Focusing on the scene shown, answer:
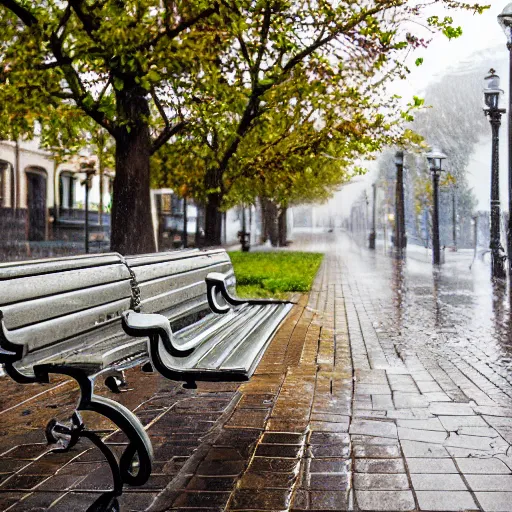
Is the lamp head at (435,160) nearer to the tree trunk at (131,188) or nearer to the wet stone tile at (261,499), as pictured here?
the tree trunk at (131,188)

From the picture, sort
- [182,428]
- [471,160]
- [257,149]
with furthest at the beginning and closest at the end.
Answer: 1. [471,160]
2. [257,149]
3. [182,428]

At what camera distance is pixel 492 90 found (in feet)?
51.9

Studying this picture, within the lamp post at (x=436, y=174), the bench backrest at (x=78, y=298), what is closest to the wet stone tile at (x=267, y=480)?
the bench backrest at (x=78, y=298)

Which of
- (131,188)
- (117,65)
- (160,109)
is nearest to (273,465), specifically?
(117,65)

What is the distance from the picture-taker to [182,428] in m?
4.02

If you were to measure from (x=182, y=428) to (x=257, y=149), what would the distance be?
1588cm

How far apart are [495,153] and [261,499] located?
14465 mm

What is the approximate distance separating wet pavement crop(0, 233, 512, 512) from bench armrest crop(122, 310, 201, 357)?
550mm

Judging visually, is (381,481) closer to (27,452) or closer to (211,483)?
(211,483)

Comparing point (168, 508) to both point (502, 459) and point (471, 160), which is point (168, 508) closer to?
point (502, 459)

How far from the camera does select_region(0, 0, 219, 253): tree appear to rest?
10.2 meters

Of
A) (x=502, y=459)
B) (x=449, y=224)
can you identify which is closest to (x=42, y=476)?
(x=502, y=459)

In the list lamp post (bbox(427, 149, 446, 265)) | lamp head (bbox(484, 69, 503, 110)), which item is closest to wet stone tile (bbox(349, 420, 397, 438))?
lamp head (bbox(484, 69, 503, 110))

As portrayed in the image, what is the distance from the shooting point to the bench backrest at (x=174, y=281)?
463 cm
